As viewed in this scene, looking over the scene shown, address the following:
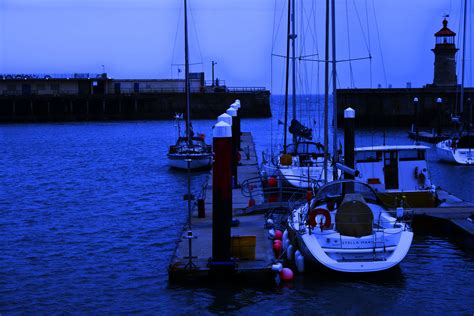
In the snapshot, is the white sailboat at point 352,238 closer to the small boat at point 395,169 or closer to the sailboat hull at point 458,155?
the small boat at point 395,169

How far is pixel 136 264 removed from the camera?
20.6 metres

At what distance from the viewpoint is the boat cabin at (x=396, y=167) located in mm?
25328

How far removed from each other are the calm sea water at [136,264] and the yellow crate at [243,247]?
0.83 meters

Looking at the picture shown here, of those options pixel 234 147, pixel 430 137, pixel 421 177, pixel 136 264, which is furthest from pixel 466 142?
pixel 136 264

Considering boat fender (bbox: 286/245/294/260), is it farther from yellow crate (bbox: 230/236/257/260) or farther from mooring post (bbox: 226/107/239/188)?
mooring post (bbox: 226/107/239/188)

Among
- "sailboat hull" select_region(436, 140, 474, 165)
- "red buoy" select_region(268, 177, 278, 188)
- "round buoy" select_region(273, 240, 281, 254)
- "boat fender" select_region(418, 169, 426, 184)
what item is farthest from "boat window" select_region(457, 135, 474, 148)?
"round buoy" select_region(273, 240, 281, 254)

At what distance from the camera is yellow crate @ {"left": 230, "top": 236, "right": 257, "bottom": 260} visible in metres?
17.4

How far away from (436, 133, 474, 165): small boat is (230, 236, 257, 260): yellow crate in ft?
87.9

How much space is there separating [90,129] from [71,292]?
255 ft

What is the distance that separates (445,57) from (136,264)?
199 feet

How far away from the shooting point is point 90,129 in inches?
3713

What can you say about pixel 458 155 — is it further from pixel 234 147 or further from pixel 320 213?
pixel 320 213

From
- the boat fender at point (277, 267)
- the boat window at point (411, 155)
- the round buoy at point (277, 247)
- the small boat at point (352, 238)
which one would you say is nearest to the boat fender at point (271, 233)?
the round buoy at point (277, 247)

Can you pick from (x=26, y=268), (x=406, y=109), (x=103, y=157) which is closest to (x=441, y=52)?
(x=406, y=109)
